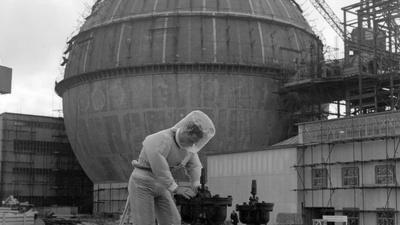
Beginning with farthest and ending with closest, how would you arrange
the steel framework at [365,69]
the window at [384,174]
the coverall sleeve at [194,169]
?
the steel framework at [365,69] → the window at [384,174] → the coverall sleeve at [194,169]

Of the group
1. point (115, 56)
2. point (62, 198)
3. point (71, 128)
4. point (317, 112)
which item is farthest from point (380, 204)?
point (62, 198)

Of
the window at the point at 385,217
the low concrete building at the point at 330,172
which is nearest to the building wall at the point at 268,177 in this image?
the low concrete building at the point at 330,172

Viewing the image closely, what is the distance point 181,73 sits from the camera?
175 ft

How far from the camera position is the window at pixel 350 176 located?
37.5 meters

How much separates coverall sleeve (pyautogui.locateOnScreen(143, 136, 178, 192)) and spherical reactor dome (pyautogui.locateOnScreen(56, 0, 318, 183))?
42.3 m

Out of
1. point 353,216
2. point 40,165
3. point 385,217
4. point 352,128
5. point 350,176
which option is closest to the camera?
point 385,217

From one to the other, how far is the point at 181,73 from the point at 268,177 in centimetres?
1472

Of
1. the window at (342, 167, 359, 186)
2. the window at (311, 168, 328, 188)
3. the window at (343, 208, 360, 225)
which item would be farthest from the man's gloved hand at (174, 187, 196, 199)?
the window at (311, 168, 328, 188)

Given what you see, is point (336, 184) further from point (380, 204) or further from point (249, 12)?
point (249, 12)

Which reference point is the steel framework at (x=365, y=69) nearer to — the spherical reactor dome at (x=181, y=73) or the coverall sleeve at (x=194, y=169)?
the spherical reactor dome at (x=181, y=73)

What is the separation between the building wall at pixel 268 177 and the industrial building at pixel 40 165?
2700cm

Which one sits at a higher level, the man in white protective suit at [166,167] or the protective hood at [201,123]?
the protective hood at [201,123]

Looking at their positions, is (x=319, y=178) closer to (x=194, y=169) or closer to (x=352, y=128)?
(x=352, y=128)

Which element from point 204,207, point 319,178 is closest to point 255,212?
point 204,207
